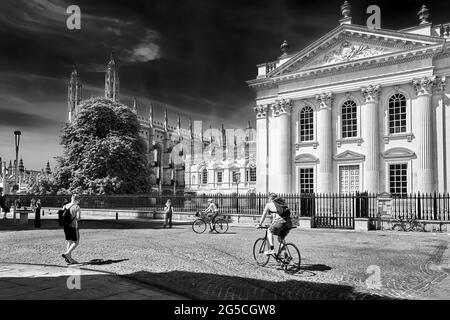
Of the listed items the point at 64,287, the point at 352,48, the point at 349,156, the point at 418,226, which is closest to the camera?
the point at 64,287

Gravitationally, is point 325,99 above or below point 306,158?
above

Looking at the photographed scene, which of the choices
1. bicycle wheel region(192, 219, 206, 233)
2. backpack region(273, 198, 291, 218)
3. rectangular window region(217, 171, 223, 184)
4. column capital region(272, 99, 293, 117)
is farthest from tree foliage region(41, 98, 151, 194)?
backpack region(273, 198, 291, 218)

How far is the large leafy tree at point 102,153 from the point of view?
126 ft

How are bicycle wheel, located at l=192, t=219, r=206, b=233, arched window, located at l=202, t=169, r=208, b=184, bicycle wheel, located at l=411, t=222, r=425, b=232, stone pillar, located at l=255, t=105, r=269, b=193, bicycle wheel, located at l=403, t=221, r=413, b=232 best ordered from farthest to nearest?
arched window, located at l=202, t=169, r=208, b=184 < stone pillar, located at l=255, t=105, r=269, b=193 < bicycle wheel, located at l=403, t=221, r=413, b=232 < bicycle wheel, located at l=411, t=222, r=425, b=232 < bicycle wheel, located at l=192, t=219, r=206, b=233

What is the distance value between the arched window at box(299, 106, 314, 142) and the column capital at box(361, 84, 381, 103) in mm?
4821

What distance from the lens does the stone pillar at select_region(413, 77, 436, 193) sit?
26.9 metres

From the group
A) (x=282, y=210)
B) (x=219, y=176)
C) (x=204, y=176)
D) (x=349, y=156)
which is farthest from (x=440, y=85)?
(x=204, y=176)

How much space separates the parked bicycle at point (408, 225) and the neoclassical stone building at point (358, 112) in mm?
7223

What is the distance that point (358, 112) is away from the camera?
3061 cm

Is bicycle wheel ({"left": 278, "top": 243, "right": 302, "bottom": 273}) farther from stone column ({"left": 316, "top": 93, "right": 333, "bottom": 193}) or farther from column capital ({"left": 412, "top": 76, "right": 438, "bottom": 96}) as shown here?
column capital ({"left": 412, "top": 76, "right": 438, "bottom": 96})

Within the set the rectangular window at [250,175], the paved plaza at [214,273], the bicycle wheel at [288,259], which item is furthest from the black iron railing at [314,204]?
the rectangular window at [250,175]

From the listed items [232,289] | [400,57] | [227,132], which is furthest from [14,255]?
[227,132]

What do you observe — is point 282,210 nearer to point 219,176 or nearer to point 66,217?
point 66,217

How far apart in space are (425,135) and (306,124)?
9.52 meters
